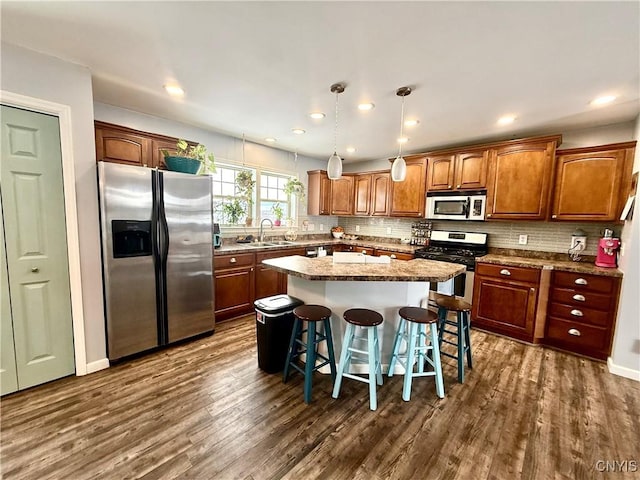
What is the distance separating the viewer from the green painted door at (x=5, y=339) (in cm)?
194

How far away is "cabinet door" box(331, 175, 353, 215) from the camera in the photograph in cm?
519

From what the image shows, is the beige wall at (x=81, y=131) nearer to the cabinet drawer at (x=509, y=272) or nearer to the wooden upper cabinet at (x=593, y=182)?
the cabinet drawer at (x=509, y=272)

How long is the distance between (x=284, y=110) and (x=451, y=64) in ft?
5.29

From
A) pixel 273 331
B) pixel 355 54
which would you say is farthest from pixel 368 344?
pixel 355 54

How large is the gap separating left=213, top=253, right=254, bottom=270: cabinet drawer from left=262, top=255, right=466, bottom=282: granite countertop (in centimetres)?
116

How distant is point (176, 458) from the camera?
5.01ft

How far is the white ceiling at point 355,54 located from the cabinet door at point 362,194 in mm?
2009

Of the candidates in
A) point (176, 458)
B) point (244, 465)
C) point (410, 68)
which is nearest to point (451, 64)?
point (410, 68)

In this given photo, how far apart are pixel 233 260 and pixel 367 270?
195 centimetres

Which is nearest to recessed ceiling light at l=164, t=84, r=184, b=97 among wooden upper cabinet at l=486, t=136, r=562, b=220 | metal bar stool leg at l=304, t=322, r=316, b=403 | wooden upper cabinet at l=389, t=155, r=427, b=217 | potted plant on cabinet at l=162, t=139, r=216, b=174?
potted plant on cabinet at l=162, t=139, r=216, b=174

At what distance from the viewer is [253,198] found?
14.3 feet

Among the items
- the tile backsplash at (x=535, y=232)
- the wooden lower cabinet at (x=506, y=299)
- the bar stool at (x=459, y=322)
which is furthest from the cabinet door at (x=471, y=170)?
the bar stool at (x=459, y=322)

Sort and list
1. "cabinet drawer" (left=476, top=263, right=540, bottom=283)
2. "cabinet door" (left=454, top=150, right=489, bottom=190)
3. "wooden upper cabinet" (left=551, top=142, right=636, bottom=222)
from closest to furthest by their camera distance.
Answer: "wooden upper cabinet" (left=551, top=142, right=636, bottom=222)
"cabinet drawer" (left=476, top=263, right=540, bottom=283)
"cabinet door" (left=454, top=150, right=489, bottom=190)

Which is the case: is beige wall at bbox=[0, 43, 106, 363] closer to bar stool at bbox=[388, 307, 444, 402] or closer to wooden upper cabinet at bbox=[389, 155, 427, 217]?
bar stool at bbox=[388, 307, 444, 402]
